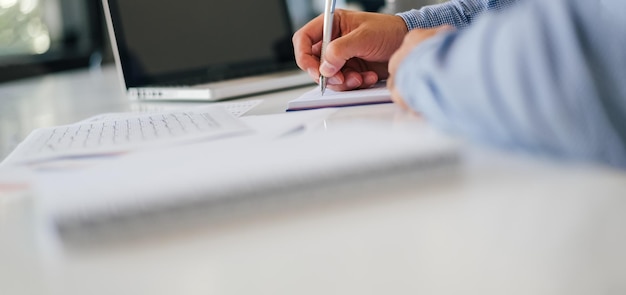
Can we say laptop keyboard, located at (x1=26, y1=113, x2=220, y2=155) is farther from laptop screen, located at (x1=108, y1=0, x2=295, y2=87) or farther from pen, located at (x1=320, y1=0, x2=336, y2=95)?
laptop screen, located at (x1=108, y1=0, x2=295, y2=87)

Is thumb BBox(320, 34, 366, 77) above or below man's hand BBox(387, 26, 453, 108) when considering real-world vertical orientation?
below

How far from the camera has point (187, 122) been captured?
0.57 metres

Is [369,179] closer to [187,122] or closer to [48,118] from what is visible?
[187,122]

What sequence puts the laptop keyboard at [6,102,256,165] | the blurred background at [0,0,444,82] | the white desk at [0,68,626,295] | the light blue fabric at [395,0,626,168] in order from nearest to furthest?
the white desk at [0,68,626,295] → the light blue fabric at [395,0,626,168] → the laptop keyboard at [6,102,256,165] → the blurred background at [0,0,444,82]

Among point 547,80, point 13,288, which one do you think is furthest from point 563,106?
point 13,288

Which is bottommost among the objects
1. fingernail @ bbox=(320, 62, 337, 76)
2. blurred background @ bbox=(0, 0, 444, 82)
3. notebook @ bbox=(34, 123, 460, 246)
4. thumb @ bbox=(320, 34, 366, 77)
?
blurred background @ bbox=(0, 0, 444, 82)

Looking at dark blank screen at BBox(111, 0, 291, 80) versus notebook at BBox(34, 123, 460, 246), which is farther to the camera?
dark blank screen at BBox(111, 0, 291, 80)

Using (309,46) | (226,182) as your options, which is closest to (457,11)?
(309,46)

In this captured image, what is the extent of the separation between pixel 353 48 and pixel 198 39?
1.49ft

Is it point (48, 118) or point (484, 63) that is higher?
point (484, 63)

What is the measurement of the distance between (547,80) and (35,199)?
322mm

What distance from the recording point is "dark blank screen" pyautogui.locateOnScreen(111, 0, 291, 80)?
3.50 feet

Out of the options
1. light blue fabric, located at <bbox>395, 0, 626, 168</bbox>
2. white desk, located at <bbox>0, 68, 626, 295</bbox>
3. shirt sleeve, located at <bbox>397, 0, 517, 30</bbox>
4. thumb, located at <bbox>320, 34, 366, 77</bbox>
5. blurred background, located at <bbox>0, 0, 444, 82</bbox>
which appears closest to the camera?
white desk, located at <bbox>0, 68, 626, 295</bbox>

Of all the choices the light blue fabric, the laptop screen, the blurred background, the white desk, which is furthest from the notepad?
the blurred background
